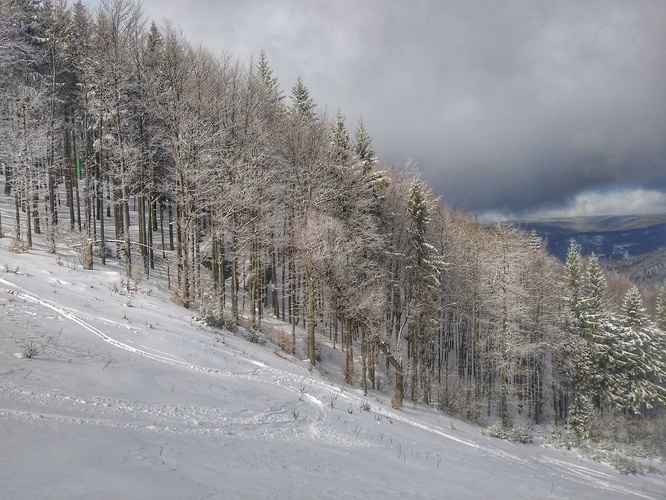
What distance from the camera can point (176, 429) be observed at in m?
5.48

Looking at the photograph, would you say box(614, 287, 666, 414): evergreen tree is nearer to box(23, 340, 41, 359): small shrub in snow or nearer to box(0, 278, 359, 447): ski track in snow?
box(0, 278, 359, 447): ski track in snow

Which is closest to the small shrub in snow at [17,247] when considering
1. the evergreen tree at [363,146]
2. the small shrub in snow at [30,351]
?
the small shrub in snow at [30,351]

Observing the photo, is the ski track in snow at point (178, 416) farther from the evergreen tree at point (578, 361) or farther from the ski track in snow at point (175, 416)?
the evergreen tree at point (578, 361)

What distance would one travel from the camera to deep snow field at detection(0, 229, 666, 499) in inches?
150

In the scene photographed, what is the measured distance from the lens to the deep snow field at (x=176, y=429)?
382cm

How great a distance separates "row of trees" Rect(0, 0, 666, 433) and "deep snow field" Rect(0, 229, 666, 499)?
6.90 m

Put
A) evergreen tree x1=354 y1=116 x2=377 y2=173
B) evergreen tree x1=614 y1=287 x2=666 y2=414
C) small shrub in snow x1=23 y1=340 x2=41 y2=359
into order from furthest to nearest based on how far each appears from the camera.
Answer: evergreen tree x1=614 y1=287 x2=666 y2=414 → evergreen tree x1=354 y1=116 x2=377 y2=173 → small shrub in snow x1=23 y1=340 x2=41 y2=359

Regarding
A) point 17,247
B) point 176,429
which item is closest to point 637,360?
point 176,429

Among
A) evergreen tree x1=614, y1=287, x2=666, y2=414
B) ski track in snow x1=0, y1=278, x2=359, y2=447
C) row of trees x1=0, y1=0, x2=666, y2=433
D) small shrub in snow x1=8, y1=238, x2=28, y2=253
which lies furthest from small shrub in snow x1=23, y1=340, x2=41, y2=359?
evergreen tree x1=614, y1=287, x2=666, y2=414

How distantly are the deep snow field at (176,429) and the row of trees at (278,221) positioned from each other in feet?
22.6

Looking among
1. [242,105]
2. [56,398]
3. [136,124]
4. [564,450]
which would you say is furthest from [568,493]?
[136,124]

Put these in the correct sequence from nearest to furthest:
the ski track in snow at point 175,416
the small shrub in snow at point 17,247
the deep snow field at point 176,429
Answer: the deep snow field at point 176,429 < the ski track in snow at point 175,416 < the small shrub in snow at point 17,247

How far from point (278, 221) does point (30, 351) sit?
1908 centimetres

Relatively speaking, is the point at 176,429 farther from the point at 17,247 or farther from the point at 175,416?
the point at 17,247
